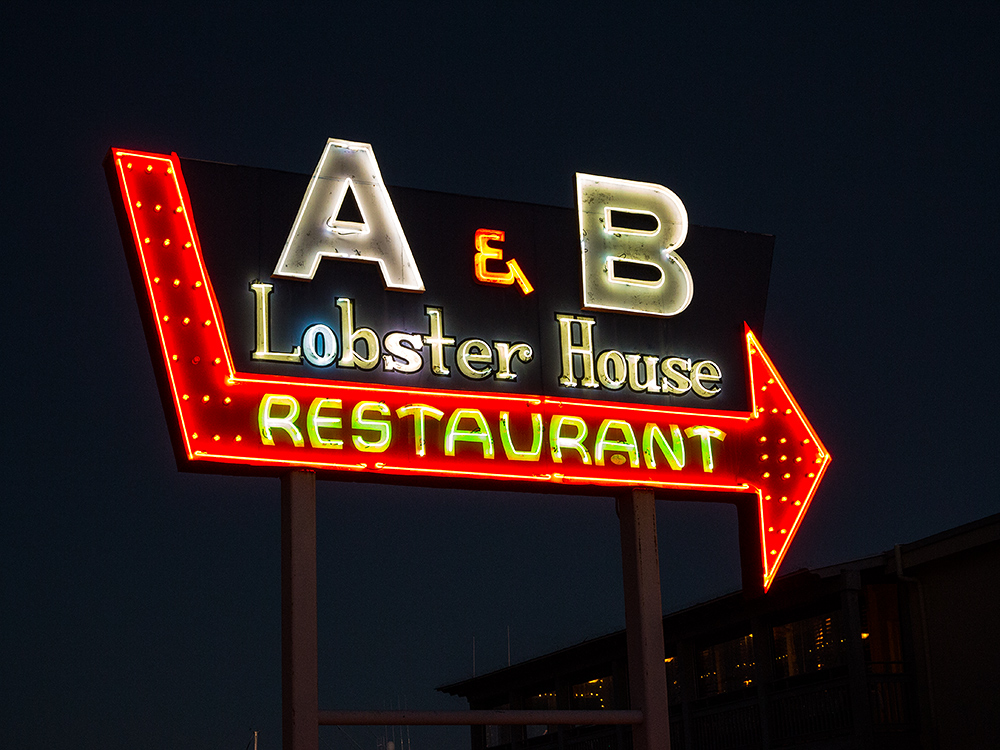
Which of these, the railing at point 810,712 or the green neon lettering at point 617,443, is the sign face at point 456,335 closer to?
the green neon lettering at point 617,443

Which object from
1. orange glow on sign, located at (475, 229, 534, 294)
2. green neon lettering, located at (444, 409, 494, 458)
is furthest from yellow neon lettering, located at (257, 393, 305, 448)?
orange glow on sign, located at (475, 229, 534, 294)

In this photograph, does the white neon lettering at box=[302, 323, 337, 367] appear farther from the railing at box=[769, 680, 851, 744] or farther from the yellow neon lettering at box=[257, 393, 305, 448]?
the railing at box=[769, 680, 851, 744]

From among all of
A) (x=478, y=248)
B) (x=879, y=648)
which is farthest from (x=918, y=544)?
(x=478, y=248)

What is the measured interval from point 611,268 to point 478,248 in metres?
1.38

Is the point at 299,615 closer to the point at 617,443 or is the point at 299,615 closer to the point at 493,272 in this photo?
the point at 617,443

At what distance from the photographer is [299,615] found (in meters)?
11.1

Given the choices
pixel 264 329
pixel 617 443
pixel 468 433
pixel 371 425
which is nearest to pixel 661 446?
pixel 617 443

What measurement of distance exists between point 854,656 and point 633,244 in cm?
826

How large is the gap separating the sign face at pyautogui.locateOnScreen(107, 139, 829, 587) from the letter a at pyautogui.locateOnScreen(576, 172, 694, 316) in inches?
0.8

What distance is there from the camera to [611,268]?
13531mm

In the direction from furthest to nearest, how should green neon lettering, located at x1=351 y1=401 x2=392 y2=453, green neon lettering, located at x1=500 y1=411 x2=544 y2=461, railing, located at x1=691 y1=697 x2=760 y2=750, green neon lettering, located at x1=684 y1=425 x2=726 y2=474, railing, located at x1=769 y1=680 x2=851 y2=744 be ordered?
1. railing, located at x1=691 y1=697 x2=760 y2=750
2. railing, located at x1=769 y1=680 x2=851 y2=744
3. green neon lettering, located at x1=684 y1=425 x2=726 y2=474
4. green neon lettering, located at x1=500 y1=411 x2=544 y2=461
5. green neon lettering, located at x1=351 y1=401 x2=392 y2=453

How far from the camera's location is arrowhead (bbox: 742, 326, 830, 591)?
13.3m

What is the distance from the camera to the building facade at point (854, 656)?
18.0 meters

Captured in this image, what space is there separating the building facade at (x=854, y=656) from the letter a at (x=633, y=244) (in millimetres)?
6402
